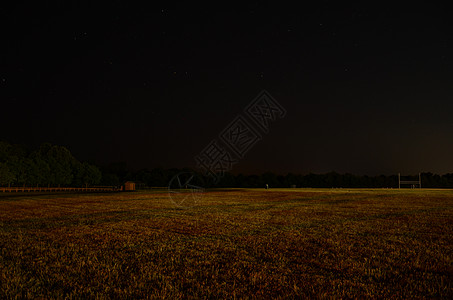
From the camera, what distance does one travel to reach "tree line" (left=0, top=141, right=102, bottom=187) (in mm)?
67500

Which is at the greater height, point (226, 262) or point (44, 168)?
point (44, 168)

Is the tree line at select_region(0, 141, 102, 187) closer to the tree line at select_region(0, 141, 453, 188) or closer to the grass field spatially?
the tree line at select_region(0, 141, 453, 188)

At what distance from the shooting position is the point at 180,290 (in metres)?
5.26

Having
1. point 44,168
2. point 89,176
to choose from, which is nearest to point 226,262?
point 44,168

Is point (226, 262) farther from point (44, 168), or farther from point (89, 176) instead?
point (89, 176)

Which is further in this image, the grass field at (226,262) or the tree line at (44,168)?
the tree line at (44,168)

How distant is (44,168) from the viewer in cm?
7362

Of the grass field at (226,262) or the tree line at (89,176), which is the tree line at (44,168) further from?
the grass field at (226,262)

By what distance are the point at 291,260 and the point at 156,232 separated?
5.68 m

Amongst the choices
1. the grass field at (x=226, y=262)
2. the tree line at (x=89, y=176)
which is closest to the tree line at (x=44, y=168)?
the tree line at (x=89, y=176)

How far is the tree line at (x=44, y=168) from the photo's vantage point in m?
67.5

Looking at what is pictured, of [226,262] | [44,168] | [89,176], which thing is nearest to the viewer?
[226,262]

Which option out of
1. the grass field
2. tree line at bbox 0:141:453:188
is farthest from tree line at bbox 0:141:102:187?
the grass field

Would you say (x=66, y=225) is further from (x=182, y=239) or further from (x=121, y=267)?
(x=121, y=267)
